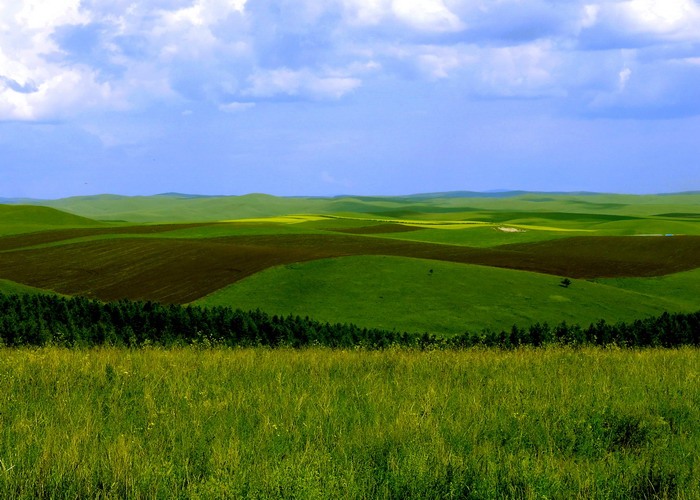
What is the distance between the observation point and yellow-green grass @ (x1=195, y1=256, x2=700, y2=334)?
1296 inches

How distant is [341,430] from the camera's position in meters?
7.12

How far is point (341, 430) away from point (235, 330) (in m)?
13.0

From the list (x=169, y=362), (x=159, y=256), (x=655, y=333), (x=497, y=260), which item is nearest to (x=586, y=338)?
(x=655, y=333)

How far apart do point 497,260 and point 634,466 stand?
49.6 metres

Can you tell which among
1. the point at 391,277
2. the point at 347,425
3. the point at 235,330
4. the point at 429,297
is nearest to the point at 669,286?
the point at 429,297

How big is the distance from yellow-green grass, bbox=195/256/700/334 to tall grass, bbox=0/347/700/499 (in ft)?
67.6

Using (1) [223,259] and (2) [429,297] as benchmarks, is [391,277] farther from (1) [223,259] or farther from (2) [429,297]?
(1) [223,259]

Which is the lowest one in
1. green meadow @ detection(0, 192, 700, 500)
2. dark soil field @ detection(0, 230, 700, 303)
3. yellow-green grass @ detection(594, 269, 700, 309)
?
yellow-green grass @ detection(594, 269, 700, 309)

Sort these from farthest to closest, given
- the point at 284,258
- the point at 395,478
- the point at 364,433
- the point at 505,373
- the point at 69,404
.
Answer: the point at 284,258
the point at 505,373
the point at 69,404
the point at 364,433
the point at 395,478

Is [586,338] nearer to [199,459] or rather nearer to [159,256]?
[199,459]

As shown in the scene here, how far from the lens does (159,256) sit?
53.6 meters

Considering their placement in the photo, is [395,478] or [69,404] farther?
[69,404]

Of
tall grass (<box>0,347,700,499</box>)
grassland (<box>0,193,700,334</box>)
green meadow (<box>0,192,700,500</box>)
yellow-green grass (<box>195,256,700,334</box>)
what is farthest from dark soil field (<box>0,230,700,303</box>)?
tall grass (<box>0,347,700,499</box>)

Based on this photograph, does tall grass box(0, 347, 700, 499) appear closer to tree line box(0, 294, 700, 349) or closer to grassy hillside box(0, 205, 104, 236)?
tree line box(0, 294, 700, 349)
